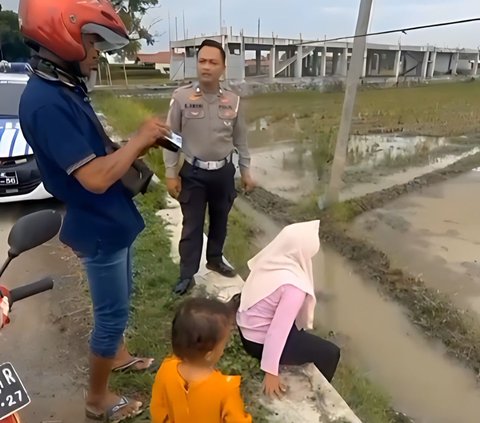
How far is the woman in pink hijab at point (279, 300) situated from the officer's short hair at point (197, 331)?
26.4 inches

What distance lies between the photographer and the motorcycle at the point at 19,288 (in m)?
1.39

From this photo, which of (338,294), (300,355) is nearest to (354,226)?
(338,294)

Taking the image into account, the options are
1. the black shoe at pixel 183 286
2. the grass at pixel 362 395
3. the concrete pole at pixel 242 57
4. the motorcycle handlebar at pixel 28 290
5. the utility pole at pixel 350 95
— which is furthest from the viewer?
the concrete pole at pixel 242 57

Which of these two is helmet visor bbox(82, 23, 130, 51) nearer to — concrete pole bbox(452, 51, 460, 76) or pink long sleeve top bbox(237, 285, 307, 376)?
pink long sleeve top bbox(237, 285, 307, 376)

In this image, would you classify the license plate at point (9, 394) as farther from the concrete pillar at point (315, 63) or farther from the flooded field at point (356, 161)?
the concrete pillar at point (315, 63)

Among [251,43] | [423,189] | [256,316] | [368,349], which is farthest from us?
[251,43]

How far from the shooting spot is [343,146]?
6.34m

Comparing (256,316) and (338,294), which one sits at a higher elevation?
(256,316)

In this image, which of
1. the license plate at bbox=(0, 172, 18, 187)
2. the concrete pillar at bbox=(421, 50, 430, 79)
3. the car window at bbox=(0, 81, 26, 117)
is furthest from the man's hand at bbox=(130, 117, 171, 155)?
the concrete pillar at bbox=(421, 50, 430, 79)

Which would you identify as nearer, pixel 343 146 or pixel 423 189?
pixel 343 146

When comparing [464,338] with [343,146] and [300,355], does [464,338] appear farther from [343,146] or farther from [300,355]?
[343,146]

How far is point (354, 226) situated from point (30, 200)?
12.5 feet

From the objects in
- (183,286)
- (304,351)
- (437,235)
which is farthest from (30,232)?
(437,235)

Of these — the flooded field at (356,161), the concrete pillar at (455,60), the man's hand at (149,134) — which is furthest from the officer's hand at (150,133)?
the concrete pillar at (455,60)
